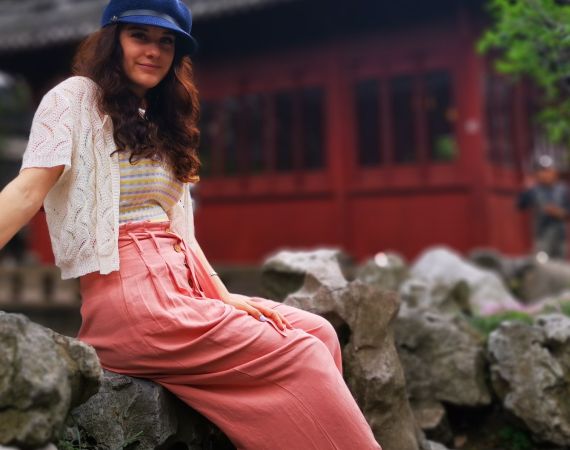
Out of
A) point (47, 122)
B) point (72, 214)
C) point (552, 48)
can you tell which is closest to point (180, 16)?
point (47, 122)

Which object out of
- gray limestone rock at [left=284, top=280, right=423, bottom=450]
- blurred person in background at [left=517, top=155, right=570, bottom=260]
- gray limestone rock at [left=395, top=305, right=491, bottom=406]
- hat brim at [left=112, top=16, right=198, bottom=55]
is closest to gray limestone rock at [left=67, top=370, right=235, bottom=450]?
gray limestone rock at [left=284, top=280, right=423, bottom=450]

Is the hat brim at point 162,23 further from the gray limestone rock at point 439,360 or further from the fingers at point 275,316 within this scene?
the gray limestone rock at point 439,360

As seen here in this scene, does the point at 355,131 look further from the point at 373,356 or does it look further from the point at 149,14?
the point at 149,14

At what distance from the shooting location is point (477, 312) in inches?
249

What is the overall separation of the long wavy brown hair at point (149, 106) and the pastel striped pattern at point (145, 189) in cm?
3

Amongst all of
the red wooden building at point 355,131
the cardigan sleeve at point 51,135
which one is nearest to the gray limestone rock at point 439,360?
the cardigan sleeve at point 51,135

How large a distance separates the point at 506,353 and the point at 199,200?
703 cm

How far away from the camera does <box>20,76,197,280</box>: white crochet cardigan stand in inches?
104

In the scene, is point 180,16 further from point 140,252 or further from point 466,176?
point 466,176

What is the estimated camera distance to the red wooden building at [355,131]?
9211 mm

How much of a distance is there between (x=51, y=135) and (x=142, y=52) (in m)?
0.49

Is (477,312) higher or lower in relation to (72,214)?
lower

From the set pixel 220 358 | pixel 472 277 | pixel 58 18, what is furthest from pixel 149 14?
pixel 58 18

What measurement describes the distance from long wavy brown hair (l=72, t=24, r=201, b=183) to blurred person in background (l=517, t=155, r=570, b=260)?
22.9 feet
